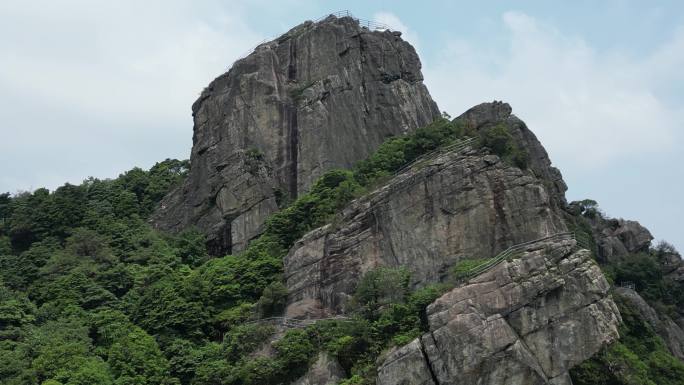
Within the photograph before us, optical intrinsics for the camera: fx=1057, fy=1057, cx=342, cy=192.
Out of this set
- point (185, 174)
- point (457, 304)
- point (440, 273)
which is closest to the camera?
point (457, 304)

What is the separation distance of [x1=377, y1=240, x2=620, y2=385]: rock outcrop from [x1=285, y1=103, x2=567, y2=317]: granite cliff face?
4.17m

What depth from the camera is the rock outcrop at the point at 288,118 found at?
66.9 meters

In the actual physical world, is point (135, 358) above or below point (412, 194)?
below

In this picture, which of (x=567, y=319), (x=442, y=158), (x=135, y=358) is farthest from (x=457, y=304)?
(x=135, y=358)

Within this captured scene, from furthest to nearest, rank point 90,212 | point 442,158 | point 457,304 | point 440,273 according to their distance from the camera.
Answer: point 90,212, point 442,158, point 440,273, point 457,304

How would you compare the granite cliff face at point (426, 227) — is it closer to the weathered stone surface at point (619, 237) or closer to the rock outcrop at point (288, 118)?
the rock outcrop at point (288, 118)

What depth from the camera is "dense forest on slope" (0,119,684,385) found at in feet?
159

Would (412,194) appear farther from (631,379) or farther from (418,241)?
(631,379)

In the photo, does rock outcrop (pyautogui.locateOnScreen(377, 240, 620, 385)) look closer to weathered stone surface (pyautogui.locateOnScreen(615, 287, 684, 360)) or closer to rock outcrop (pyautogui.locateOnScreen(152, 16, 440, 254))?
weathered stone surface (pyautogui.locateOnScreen(615, 287, 684, 360))

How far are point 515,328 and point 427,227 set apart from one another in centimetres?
940

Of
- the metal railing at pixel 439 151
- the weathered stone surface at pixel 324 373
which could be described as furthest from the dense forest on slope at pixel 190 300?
the metal railing at pixel 439 151

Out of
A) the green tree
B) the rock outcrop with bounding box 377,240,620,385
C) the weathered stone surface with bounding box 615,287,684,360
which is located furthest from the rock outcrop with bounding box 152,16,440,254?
the rock outcrop with bounding box 377,240,620,385

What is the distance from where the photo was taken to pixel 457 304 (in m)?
45.7

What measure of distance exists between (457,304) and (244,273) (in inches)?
658
